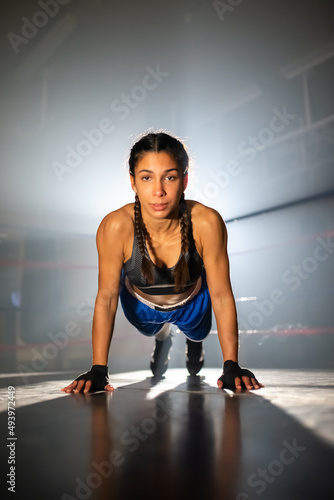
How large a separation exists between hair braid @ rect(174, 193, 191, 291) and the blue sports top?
0.02 m

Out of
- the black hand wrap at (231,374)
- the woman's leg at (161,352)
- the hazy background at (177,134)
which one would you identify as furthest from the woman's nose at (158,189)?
the hazy background at (177,134)

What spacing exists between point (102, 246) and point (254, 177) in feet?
5.01

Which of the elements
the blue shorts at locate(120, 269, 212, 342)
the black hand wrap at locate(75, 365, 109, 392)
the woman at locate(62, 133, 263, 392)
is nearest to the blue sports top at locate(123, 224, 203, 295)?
the woman at locate(62, 133, 263, 392)

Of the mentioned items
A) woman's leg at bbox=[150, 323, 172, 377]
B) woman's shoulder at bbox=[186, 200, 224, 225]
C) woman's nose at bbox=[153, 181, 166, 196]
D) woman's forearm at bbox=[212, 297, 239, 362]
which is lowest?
woman's leg at bbox=[150, 323, 172, 377]

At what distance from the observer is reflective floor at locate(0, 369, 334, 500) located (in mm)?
355

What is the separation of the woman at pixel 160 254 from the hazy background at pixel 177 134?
0.87 meters

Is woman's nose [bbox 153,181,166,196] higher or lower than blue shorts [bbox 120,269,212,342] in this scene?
higher

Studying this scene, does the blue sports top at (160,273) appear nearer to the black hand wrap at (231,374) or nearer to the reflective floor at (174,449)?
the black hand wrap at (231,374)

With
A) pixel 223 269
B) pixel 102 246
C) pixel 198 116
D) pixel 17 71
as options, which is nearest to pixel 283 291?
pixel 198 116

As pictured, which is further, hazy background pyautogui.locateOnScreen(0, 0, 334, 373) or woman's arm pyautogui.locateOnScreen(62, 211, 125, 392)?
hazy background pyautogui.locateOnScreen(0, 0, 334, 373)

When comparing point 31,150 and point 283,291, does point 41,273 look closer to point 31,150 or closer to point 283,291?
point 31,150

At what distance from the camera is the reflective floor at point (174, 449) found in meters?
0.36

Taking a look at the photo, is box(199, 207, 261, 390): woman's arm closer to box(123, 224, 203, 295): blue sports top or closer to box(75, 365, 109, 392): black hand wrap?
box(123, 224, 203, 295): blue sports top

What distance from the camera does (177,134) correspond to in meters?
2.25
